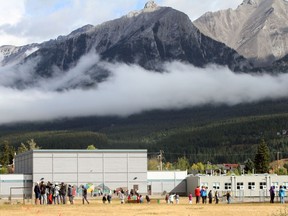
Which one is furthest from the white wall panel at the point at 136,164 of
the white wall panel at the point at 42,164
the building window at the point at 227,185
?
the building window at the point at 227,185

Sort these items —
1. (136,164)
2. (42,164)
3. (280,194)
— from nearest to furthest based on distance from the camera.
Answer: (280,194)
(42,164)
(136,164)

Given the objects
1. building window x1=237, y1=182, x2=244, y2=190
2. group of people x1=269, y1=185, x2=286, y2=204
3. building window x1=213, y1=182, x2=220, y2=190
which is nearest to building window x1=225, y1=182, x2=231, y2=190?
building window x1=213, y1=182, x2=220, y2=190

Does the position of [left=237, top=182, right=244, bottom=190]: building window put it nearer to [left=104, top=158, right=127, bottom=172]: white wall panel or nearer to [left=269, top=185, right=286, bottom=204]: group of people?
[left=104, top=158, right=127, bottom=172]: white wall panel

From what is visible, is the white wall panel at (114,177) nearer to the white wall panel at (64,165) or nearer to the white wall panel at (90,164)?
the white wall panel at (90,164)

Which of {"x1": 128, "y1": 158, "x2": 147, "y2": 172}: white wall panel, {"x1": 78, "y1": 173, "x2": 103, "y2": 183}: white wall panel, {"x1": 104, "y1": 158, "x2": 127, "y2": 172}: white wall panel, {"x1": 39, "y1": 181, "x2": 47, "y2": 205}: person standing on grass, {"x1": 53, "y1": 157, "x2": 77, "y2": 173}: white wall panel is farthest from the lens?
{"x1": 128, "y1": 158, "x2": 147, "y2": 172}: white wall panel

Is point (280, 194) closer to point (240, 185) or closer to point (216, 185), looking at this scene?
point (216, 185)

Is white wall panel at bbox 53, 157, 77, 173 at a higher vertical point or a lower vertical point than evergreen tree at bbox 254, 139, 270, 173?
lower

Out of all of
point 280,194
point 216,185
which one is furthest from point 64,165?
point 280,194

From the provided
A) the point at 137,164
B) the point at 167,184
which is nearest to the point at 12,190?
the point at 137,164

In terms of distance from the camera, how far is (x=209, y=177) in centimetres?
12050

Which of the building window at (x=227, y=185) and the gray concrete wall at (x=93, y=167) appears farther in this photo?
the building window at (x=227, y=185)

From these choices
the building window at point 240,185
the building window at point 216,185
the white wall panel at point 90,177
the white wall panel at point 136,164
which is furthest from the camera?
the building window at point 240,185

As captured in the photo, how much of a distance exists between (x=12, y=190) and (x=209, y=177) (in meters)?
31.3

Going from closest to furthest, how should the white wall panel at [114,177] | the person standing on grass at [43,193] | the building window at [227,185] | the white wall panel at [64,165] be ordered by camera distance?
the person standing on grass at [43,193]
the white wall panel at [64,165]
the white wall panel at [114,177]
the building window at [227,185]
